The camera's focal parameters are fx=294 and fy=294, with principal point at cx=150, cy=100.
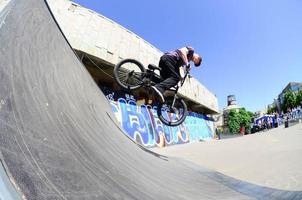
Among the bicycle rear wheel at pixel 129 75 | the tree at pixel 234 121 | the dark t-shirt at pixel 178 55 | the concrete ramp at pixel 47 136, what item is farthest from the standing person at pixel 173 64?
the tree at pixel 234 121

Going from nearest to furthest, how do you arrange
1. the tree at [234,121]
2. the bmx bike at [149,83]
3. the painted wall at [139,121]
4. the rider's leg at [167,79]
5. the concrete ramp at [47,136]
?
the concrete ramp at [47,136] → the rider's leg at [167,79] → the bmx bike at [149,83] → the painted wall at [139,121] → the tree at [234,121]

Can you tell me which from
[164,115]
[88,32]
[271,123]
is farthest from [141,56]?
[271,123]

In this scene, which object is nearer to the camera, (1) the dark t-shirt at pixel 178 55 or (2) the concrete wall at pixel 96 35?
(1) the dark t-shirt at pixel 178 55

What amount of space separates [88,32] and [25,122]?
13.3m

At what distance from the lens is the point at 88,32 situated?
1397cm

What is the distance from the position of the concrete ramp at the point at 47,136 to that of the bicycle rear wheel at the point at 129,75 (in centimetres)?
350

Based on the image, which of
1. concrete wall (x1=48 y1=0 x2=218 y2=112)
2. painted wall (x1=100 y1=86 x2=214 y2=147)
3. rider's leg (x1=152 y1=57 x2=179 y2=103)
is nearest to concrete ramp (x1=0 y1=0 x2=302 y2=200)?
rider's leg (x1=152 y1=57 x2=179 y2=103)

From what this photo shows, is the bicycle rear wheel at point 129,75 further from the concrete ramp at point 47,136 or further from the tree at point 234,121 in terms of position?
the tree at point 234,121

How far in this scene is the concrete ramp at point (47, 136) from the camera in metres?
1.09

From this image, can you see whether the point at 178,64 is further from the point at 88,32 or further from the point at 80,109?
the point at 88,32

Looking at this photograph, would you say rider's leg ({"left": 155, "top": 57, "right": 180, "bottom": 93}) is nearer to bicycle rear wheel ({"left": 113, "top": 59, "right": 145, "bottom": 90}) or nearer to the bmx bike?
the bmx bike

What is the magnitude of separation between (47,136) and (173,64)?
477cm

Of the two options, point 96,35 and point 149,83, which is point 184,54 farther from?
point 96,35

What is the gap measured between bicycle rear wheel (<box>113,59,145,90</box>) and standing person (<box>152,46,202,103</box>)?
564 mm
